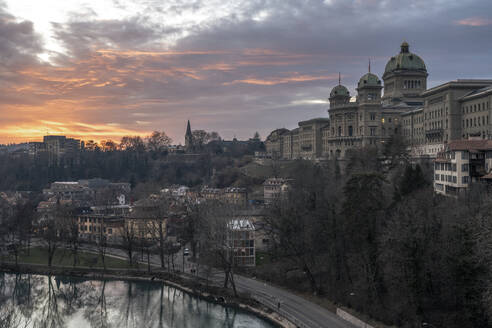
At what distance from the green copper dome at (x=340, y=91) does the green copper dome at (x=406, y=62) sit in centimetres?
711

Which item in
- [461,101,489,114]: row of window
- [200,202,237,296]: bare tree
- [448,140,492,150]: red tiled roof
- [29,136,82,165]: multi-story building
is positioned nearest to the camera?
[200,202,237,296]: bare tree

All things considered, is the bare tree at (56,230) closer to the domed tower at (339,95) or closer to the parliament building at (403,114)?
the parliament building at (403,114)

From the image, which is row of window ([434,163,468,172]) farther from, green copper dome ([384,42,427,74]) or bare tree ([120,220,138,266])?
green copper dome ([384,42,427,74])

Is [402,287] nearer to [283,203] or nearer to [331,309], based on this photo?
[331,309]

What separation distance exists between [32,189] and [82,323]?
2818 inches

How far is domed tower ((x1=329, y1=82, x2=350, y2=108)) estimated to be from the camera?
72438 mm

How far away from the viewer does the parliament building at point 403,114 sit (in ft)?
156

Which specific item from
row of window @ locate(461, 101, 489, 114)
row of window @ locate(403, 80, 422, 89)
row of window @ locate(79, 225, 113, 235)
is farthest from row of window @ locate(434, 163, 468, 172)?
row of window @ locate(403, 80, 422, 89)

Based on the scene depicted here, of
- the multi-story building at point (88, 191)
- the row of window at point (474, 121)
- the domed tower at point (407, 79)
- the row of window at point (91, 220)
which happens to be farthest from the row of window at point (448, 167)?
the multi-story building at point (88, 191)

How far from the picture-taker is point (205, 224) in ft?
111

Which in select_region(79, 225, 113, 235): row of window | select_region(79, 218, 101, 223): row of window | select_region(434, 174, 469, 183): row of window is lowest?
select_region(79, 225, 113, 235): row of window

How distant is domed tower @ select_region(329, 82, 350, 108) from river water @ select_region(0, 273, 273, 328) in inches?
1862

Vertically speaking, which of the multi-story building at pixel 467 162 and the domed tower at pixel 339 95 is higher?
the domed tower at pixel 339 95

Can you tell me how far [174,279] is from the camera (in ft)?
114
